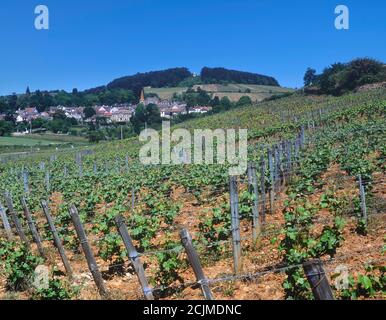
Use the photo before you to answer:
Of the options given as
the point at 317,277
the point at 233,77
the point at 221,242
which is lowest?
the point at 221,242

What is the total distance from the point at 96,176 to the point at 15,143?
2437 inches

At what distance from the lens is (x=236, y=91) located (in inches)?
5497

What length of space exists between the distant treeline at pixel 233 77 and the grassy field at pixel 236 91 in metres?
18.6

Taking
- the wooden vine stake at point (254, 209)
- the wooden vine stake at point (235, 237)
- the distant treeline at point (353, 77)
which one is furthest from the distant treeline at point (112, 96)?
the wooden vine stake at point (235, 237)

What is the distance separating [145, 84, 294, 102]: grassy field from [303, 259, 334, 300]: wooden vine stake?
109601 mm

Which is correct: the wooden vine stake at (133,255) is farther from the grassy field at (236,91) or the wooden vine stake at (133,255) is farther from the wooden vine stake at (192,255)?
the grassy field at (236,91)

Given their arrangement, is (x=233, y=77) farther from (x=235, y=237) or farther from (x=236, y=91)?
(x=235, y=237)

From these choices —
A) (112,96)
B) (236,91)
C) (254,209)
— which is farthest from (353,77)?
(112,96)

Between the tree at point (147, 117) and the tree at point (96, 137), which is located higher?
the tree at point (147, 117)

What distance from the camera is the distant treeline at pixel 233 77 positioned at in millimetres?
181750

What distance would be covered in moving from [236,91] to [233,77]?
50655 mm
